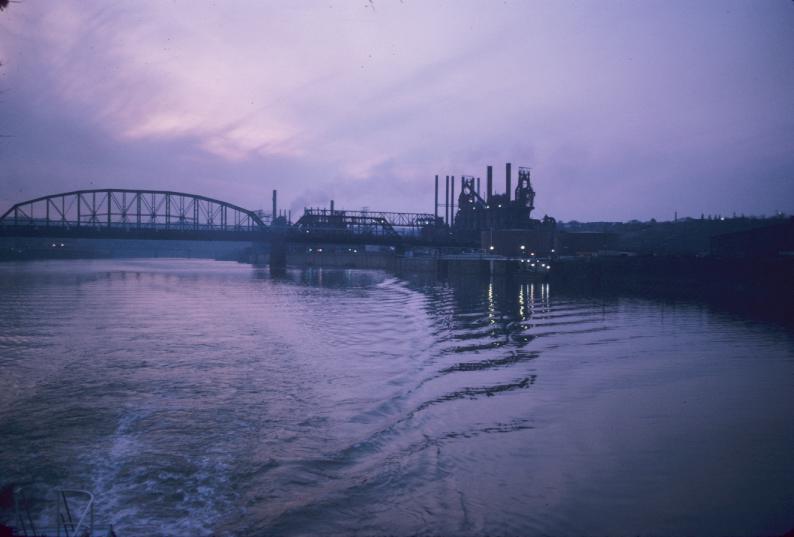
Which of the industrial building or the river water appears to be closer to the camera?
the river water

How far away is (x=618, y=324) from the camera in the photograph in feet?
94.5

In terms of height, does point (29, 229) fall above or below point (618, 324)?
above

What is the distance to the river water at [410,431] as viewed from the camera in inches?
327

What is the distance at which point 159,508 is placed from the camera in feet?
27.8

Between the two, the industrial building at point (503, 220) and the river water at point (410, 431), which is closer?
the river water at point (410, 431)

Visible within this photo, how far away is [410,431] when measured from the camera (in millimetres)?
11852

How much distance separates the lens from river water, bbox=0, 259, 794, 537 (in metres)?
8.31

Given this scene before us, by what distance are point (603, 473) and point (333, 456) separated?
453 cm

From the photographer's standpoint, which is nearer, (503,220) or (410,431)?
(410,431)

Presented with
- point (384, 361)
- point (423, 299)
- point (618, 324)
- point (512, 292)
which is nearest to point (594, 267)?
point (512, 292)

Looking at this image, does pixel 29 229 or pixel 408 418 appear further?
pixel 29 229

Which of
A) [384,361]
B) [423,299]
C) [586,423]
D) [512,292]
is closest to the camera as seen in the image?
[586,423]

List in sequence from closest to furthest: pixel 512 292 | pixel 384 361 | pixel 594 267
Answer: pixel 384 361
pixel 512 292
pixel 594 267

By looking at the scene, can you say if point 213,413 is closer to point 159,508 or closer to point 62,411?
point 62,411
